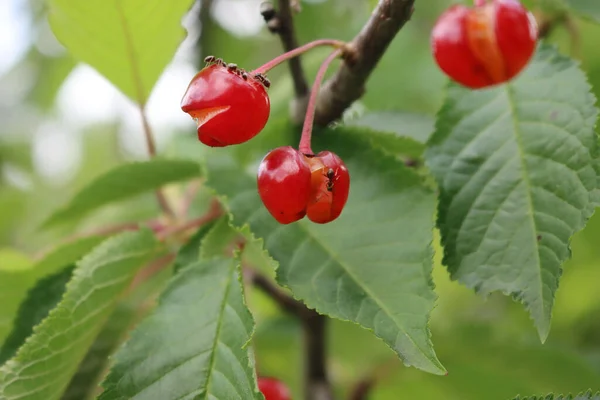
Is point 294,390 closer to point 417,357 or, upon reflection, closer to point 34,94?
point 417,357

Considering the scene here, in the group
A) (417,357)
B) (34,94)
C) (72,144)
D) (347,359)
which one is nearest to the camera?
(417,357)

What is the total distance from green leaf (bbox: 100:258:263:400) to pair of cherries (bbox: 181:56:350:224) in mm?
169

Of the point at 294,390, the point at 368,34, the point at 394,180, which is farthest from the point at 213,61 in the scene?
the point at 294,390

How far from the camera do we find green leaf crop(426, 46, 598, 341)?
818 millimetres

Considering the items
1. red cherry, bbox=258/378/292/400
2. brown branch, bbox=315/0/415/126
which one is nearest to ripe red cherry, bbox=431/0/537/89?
brown branch, bbox=315/0/415/126

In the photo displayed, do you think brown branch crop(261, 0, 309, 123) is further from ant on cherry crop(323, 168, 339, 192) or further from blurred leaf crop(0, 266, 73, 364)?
blurred leaf crop(0, 266, 73, 364)

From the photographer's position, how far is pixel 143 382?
0.82m

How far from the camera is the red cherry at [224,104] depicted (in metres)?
0.69

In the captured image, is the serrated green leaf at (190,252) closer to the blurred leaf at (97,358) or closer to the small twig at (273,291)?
the blurred leaf at (97,358)

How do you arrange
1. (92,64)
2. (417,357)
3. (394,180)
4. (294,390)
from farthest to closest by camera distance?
1. (294,390)
2. (92,64)
3. (394,180)
4. (417,357)

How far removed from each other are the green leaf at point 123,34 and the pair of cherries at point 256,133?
39cm

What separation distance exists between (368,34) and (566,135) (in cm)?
32

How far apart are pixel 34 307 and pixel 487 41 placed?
81 cm

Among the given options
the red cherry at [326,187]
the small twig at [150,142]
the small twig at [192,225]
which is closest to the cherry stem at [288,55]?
the red cherry at [326,187]
